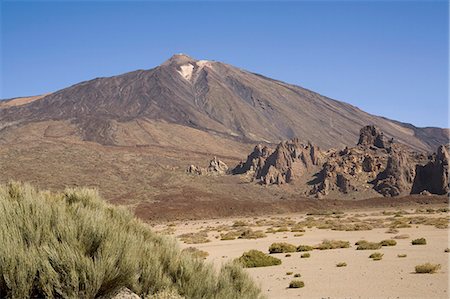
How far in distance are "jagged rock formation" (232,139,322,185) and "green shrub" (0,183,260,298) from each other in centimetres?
7651

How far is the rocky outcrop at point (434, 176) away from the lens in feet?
212

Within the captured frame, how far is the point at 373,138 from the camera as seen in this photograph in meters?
90.4

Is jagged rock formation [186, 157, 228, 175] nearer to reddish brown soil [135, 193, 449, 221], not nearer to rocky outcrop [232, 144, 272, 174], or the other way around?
rocky outcrop [232, 144, 272, 174]

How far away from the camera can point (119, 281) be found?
508 cm

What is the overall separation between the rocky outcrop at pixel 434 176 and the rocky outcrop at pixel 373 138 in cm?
1913

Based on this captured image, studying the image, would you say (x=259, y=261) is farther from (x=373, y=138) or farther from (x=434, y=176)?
(x=373, y=138)

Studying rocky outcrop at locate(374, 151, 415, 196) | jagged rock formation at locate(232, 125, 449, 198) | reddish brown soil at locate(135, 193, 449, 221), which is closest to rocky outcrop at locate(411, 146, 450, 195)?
jagged rock formation at locate(232, 125, 449, 198)

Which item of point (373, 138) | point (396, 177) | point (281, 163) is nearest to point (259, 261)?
point (396, 177)

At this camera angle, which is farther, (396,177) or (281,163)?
(281,163)

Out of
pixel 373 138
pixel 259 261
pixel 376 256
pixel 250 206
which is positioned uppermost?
pixel 373 138

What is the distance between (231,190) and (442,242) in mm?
57256

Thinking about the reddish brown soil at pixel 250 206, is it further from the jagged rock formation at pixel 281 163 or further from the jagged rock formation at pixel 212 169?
the jagged rock formation at pixel 212 169

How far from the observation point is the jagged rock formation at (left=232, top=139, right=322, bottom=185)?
8325 centimetres

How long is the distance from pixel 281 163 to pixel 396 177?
20.8 metres
